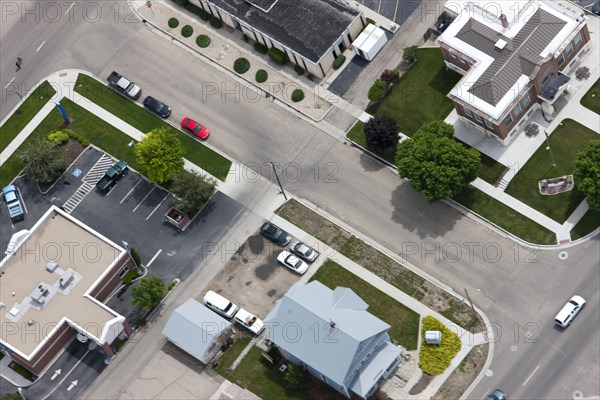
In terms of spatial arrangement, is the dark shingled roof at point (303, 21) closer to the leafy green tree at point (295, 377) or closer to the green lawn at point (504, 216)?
the green lawn at point (504, 216)

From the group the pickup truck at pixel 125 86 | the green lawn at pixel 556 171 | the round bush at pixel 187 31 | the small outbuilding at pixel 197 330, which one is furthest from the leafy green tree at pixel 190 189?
the green lawn at pixel 556 171

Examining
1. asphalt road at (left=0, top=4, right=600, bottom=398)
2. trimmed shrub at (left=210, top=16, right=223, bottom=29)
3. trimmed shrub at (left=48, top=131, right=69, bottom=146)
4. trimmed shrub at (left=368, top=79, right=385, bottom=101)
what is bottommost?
trimmed shrub at (left=48, top=131, right=69, bottom=146)

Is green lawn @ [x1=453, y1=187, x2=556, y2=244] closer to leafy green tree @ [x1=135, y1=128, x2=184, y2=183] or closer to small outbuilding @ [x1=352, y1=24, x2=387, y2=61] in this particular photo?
small outbuilding @ [x1=352, y1=24, x2=387, y2=61]

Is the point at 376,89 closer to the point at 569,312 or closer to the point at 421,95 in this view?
the point at 421,95

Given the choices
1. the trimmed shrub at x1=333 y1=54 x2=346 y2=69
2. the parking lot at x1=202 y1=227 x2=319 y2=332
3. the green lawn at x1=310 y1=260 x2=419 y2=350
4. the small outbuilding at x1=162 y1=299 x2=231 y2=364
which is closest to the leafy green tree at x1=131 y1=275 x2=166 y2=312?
the small outbuilding at x1=162 y1=299 x2=231 y2=364

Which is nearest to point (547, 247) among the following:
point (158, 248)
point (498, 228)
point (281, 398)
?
point (498, 228)

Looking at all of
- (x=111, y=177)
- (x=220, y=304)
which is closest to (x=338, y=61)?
(x=111, y=177)

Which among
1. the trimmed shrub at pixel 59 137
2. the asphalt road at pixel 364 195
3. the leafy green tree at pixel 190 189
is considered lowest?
the trimmed shrub at pixel 59 137
